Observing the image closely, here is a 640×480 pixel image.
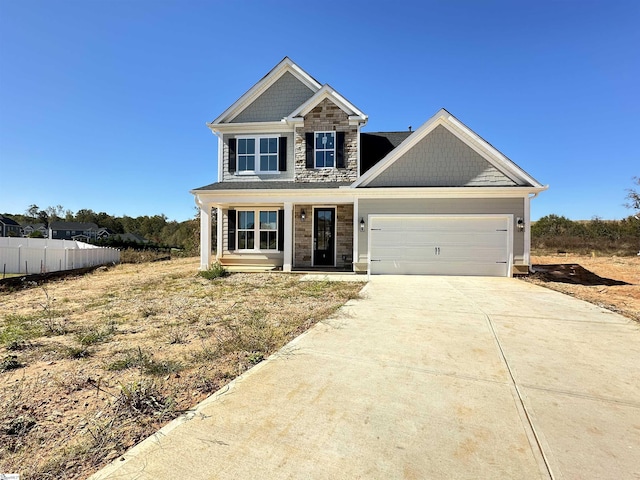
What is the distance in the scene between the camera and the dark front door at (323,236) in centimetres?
1378

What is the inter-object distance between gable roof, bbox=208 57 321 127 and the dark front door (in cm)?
550

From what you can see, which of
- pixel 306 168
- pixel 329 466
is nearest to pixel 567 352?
pixel 329 466

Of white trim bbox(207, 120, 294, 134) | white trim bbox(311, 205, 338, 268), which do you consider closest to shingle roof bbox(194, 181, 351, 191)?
white trim bbox(311, 205, 338, 268)

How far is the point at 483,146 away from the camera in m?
11.3

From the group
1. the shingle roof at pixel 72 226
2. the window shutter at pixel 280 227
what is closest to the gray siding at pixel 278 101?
the window shutter at pixel 280 227

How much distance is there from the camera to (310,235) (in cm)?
1391

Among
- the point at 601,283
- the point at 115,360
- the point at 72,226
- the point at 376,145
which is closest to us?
the point at 115,360

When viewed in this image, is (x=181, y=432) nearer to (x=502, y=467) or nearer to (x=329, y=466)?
(x=329, y=466)

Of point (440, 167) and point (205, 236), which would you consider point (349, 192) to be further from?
point (205, 236)

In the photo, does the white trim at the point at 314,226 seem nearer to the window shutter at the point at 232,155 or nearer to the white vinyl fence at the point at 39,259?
the window shutter at the point at 232,155

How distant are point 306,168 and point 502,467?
12.4m

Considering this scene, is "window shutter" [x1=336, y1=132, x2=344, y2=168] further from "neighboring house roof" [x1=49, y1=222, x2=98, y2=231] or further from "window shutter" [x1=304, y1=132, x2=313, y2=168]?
"neighboring house roof" [x1=49, y1=222, x2=98, y2=231]

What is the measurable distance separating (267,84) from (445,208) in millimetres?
9355

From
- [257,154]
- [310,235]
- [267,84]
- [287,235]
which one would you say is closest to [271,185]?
[257,154]
